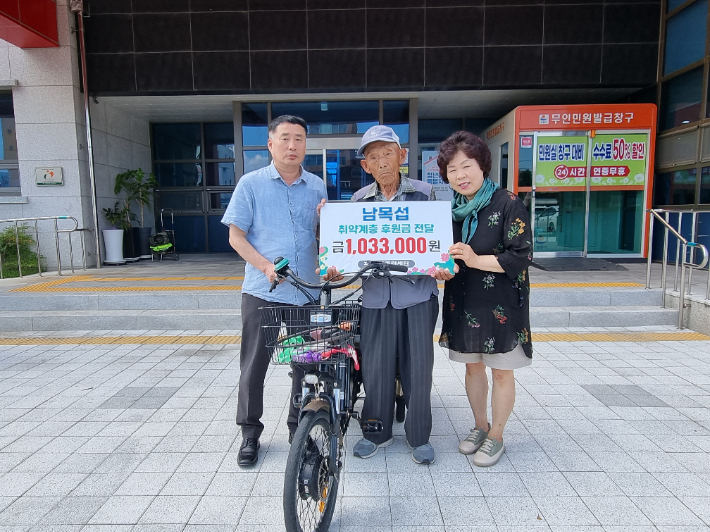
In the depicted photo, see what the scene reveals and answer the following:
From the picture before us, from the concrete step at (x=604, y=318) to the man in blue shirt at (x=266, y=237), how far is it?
12.4 ft

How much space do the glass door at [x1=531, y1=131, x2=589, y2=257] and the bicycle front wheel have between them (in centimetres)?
813

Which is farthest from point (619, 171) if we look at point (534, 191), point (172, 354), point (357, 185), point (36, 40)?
point (36, 40)

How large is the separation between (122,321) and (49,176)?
478 centimetres

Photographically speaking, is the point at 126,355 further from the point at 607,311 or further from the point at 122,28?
the point at 122,28

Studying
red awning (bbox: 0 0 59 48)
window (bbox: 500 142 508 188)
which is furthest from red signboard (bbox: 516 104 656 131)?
red awning (bbox: 0 0 59 48)

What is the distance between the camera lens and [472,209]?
2461mm

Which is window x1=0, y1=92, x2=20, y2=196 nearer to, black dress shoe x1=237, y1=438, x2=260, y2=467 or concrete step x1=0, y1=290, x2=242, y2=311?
concrete step x1=0, y1=290, x2=242, y2=311

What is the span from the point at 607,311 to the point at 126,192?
9906 millimetres

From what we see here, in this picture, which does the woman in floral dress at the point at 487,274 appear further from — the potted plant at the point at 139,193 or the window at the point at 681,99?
the potted plant at the point at 139,193

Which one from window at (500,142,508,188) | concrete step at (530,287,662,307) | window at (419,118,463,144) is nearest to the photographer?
concrete step at (530,287,662,307)

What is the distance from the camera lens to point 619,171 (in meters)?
8.85

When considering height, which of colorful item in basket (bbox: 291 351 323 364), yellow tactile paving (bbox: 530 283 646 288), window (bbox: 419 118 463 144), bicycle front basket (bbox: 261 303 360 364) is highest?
window (bbox: 419 118 463 144)

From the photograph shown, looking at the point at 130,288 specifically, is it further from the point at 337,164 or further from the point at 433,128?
the point at 433,128

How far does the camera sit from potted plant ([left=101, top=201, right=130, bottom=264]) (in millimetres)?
9305
